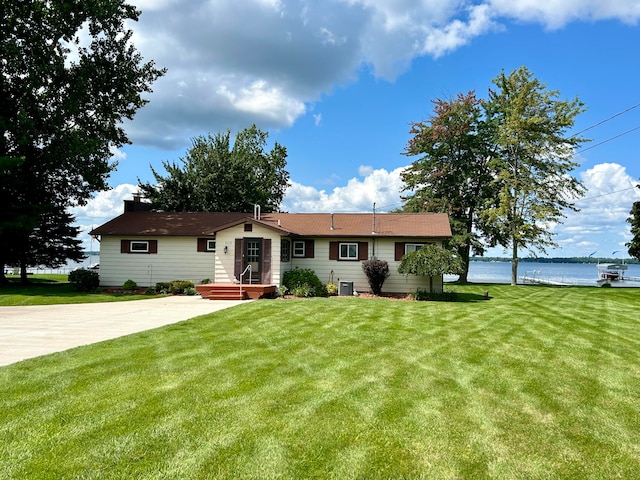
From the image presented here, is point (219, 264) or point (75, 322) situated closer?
point (75, 322)

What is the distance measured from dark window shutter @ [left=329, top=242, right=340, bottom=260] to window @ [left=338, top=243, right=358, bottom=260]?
0.18 m

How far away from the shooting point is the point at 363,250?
18797 millimetres

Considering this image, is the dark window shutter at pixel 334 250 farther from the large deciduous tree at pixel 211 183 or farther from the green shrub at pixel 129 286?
the large deciduous tree at pixel 211 183

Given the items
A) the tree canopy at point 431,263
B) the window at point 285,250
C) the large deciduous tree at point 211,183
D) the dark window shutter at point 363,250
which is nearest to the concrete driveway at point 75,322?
the window at point 285,250

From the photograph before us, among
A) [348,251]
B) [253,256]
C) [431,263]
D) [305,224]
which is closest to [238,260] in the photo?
[253,256]

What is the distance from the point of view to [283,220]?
21.2 m

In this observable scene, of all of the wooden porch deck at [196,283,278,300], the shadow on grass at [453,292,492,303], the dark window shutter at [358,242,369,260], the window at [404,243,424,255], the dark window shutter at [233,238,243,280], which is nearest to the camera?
the wooden porch deck at [196,283,278,300]

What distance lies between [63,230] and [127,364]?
2146 cm

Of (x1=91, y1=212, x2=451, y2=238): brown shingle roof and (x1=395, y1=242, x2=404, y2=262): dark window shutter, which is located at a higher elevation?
(x1=91, y1=212, x2=451, y2=238): brown shingle roof

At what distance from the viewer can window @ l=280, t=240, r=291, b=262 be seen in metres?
17.7

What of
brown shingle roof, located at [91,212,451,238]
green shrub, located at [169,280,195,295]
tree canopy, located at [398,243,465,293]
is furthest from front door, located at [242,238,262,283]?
tree canopy, located at [398,243,465,293]

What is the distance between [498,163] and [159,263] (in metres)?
22.2

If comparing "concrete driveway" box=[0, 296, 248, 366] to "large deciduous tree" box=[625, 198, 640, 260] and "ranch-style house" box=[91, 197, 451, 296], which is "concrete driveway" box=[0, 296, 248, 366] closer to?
"ranch-style house" box=[91, 197, 451, 296]

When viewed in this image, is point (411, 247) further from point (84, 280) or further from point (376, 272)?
point (84, 280)
